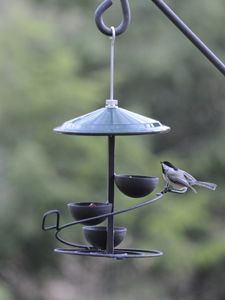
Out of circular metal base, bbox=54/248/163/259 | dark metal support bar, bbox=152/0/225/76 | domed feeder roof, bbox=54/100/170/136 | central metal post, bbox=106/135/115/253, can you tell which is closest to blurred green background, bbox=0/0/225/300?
circular metal base, bbox=54/248/163/259

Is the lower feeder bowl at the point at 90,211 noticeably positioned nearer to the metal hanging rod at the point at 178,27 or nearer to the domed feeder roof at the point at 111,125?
the domed feeder roof at the point at 111,125

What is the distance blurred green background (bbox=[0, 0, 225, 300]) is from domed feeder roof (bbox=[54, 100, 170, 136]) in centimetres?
634

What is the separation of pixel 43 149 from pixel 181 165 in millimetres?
3683

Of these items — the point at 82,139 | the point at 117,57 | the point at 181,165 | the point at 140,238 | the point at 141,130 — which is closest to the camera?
the point at 141,130

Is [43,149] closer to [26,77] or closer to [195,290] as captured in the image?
[26,77]

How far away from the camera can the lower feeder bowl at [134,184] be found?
12.2 ft

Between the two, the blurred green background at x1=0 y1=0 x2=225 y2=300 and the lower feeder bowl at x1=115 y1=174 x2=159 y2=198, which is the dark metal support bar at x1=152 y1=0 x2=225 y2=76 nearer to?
the lower feeder bowl at x1=115 y1=174 x2=159 y2=198

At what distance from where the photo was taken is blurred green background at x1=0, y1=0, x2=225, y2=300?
423 inches

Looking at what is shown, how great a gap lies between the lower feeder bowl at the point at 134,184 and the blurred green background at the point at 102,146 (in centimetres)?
624

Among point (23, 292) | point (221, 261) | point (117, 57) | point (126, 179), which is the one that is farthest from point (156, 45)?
point (126, 179)

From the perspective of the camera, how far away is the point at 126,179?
3.72 meters

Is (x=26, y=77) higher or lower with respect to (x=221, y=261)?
higher

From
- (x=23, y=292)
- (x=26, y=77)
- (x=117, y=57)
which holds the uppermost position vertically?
(x=117, y=57)

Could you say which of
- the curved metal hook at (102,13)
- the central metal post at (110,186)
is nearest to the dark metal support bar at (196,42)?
the curved metal hook at (102,13)
